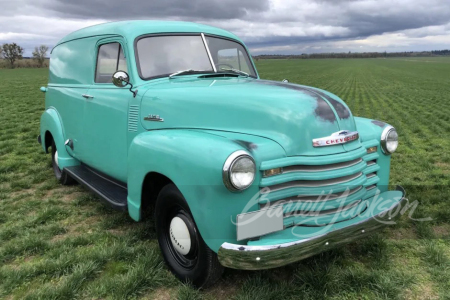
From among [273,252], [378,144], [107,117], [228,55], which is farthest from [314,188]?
[107,117]

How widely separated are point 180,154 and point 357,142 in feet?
4.41

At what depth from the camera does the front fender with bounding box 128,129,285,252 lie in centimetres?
225

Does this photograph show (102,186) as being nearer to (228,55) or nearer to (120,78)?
(120,78)

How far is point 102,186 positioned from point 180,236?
5.06 ft

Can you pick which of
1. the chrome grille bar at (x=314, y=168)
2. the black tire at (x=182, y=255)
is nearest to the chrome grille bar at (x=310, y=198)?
the chrome grille bar at (x=314, y=168)

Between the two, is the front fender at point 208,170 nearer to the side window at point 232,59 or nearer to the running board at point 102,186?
the running board at point 102,186

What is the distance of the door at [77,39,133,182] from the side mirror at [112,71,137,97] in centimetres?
9

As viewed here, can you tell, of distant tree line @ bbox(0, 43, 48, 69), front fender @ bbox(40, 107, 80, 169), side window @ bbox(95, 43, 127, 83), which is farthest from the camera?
distant tree line @ bbox(0, 43, 48, 69)

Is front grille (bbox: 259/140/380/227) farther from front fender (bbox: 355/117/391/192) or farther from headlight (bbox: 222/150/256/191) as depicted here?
front fender (bbox: 355/117/391/192)

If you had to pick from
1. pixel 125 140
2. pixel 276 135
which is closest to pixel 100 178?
pixel 125 140

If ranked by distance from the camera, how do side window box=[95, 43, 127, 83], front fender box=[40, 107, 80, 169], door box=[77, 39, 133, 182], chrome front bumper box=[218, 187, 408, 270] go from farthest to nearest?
front fender box=[40, 107, 80, 169] < side window box=[95, 43, 127, 83] < door box=[77, 39, 133, 182] < chrome front bumper box=[218, 187, 408, 270]

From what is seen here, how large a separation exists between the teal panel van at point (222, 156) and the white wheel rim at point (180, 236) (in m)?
0.01

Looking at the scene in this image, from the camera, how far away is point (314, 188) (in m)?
2.42

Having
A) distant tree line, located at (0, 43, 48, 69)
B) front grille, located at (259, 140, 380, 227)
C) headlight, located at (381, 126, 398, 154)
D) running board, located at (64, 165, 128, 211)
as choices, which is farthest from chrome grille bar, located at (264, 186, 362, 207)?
distant tree line, located at (0, 43, 48, 69)
